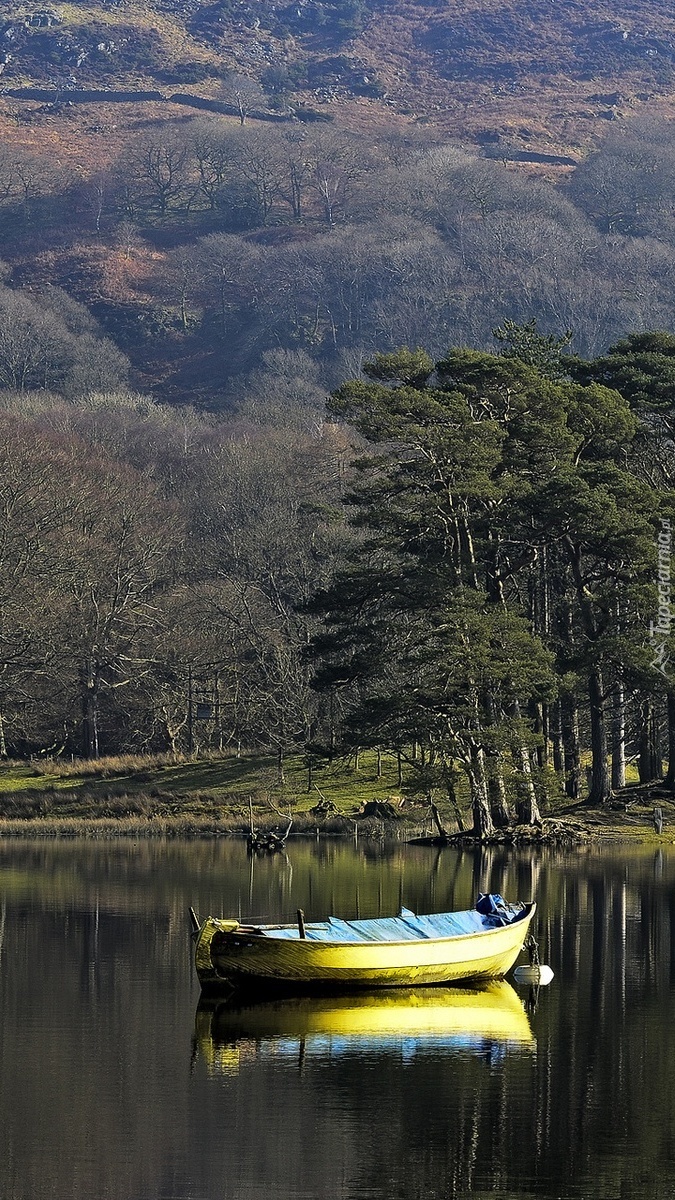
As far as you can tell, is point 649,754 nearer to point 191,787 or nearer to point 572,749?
point 572,749

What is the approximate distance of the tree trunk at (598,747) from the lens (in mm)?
62688

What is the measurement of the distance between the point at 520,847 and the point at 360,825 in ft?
26.2

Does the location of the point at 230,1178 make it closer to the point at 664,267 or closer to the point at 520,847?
the point at 520,847

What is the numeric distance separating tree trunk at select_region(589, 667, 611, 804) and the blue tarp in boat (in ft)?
96.9

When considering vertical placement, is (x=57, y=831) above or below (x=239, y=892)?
below

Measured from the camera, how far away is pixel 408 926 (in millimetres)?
31891

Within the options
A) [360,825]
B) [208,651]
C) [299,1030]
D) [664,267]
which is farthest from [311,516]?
[664,267]

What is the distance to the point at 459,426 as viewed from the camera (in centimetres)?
5984

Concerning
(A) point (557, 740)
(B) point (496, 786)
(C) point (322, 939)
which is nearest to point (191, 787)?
(A) point (557, 740)

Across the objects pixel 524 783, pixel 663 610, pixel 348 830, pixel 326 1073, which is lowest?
pixel 348 830

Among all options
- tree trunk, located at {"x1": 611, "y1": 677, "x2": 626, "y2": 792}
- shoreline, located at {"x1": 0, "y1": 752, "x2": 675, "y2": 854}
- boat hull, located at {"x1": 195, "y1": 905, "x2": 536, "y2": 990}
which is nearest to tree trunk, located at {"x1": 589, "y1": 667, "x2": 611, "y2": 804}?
shoreline, located at {"x1": 0, "y1": 752, "x2": 675, "y2": 854}

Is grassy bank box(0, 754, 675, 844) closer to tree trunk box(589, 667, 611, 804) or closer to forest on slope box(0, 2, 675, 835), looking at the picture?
tree trunk box(589, 667, 611, 804)

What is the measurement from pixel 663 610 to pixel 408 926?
2962 cm

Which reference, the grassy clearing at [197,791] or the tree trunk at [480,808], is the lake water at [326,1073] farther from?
the grassy clearing at [197,791]
